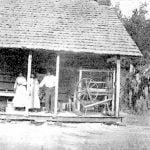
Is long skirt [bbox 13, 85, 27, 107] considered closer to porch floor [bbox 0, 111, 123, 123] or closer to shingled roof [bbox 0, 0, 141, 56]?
porch floor [bbox 0, 111, 123, 123]

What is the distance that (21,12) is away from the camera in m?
19.2

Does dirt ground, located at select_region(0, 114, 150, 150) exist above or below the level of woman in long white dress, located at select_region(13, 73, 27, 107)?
below

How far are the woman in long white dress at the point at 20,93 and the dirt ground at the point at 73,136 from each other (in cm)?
155

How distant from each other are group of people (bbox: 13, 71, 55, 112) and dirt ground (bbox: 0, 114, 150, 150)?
1.58 m

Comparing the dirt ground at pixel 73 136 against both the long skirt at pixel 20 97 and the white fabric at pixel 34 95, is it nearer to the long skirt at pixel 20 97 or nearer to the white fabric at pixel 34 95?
the long skirt at pixel 20 97

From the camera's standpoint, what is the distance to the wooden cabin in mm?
16969

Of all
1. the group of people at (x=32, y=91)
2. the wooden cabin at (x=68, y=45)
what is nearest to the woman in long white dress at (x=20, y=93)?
the group of people at (x=32, y=91)

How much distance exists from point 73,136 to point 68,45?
16.5ft

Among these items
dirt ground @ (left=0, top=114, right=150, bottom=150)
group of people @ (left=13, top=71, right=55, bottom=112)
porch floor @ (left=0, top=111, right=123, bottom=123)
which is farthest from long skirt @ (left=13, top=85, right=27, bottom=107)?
dirt ground @ (left=0, top=114, right=150, bottom=150)

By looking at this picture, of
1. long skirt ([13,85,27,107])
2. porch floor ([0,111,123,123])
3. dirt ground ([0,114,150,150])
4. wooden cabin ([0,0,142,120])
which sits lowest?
dirt ground ([0,114,150,150])

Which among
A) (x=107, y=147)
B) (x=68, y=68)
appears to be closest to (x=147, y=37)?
(x=68, y=68)

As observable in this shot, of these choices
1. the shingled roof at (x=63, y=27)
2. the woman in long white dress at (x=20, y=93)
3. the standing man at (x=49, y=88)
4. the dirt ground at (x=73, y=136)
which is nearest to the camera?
the dirt ground at (x=73, y=136)

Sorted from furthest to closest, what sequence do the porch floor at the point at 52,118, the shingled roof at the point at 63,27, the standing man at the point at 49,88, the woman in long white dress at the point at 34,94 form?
the woman in long white dress at the point at 34,94
the standing man at the point at 49,88
the shingled roof at the point at 63,27
the porch floor at the point at 52,118

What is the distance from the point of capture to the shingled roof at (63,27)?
16.9m
